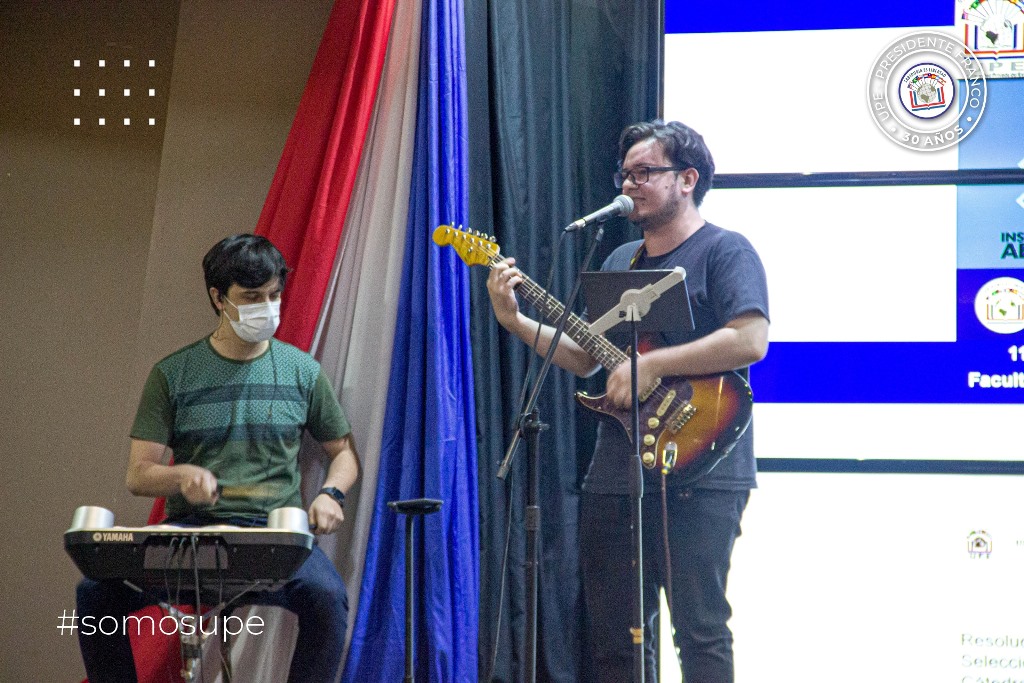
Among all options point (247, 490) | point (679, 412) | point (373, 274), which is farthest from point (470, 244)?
point (247, 490)

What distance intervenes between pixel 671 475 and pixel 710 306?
1.59 ft

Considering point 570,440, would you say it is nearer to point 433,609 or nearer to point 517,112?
point 433,609

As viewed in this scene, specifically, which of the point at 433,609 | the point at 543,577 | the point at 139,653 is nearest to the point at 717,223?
the point at 543,577

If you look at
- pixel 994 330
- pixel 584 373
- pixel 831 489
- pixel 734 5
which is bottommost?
pixel 831 489

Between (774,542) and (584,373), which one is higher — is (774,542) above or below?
below

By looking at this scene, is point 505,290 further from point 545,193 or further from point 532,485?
point 532,485

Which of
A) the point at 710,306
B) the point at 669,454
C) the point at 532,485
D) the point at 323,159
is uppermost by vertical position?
the point at 323,159

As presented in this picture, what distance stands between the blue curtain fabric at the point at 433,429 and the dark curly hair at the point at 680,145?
1.69 feet

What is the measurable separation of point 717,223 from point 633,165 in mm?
312

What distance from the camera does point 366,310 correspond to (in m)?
3.26

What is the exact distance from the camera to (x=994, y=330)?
3.19 meters
